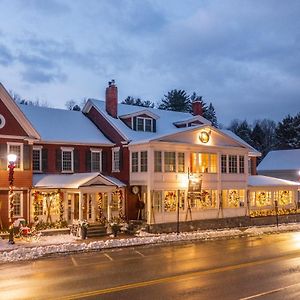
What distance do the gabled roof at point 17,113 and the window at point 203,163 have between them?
1117 cm

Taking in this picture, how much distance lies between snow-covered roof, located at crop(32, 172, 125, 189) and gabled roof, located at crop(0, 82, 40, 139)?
2957 mm

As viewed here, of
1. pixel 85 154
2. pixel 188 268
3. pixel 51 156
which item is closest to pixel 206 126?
pixel 85 154

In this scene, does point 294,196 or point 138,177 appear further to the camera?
point 294,196

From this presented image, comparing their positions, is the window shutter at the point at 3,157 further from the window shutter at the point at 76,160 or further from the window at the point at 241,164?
the window at the point at 241,164

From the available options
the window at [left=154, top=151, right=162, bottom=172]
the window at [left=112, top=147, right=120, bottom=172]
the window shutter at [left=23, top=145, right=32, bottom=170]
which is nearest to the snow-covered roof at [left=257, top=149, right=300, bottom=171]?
the window at [left=112, top=147, right=120, bottom=172]

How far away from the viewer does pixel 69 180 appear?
3253 centimetres

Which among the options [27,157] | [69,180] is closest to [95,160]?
[69,180]

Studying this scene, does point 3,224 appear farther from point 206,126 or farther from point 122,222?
point 206,126

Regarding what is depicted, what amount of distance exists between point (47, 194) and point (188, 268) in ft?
55.6

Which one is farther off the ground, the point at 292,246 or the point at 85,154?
the point at 85,154

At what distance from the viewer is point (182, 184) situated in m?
34.7

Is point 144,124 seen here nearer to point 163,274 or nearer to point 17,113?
point 17,113

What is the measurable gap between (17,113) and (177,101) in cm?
5335

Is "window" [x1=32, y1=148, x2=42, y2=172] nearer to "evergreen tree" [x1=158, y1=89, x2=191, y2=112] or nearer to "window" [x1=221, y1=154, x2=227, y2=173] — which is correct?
"window" [x1=221, y1=154, x2=227, y2=173]
